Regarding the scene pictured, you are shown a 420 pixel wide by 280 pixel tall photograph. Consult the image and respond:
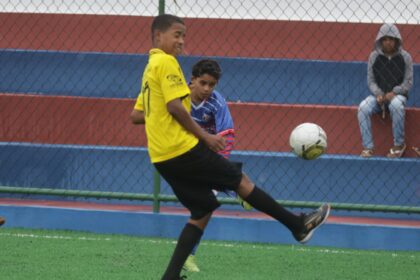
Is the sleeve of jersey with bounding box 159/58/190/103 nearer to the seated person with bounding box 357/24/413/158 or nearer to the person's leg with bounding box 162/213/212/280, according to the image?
the person's leg with bounding box 162/213/212/280

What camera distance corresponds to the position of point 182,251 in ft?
21.8

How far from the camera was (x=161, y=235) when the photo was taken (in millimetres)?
10047

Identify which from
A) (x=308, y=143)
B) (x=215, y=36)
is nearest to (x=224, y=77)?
(x=215, y=36)

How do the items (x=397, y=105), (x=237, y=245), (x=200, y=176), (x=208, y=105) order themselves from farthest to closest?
(x=397, y=105)
(x=237, y=245)
(x=208, y=105)
(x=200, y=176)

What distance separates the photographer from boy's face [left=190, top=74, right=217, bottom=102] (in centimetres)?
776

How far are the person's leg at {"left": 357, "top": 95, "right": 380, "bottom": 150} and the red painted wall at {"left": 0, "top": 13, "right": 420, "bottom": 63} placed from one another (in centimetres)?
139

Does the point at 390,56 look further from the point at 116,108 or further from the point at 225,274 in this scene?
the point at 225,274

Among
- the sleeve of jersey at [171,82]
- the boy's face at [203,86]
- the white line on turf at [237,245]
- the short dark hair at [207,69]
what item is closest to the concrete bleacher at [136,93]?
the white line on turf at [237,245]

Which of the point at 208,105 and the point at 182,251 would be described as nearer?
the point at 182,251

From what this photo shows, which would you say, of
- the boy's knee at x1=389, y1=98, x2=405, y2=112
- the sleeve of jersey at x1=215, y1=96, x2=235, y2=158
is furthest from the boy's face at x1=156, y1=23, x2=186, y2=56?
the boy's knee at x1=389, y1=98, x2=405, y2=112

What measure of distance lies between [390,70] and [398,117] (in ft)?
1.70

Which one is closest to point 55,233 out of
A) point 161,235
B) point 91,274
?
point 161,235

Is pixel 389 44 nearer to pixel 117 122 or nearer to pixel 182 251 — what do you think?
pixel 117 122

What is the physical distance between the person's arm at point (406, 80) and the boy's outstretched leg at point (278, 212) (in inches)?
175
